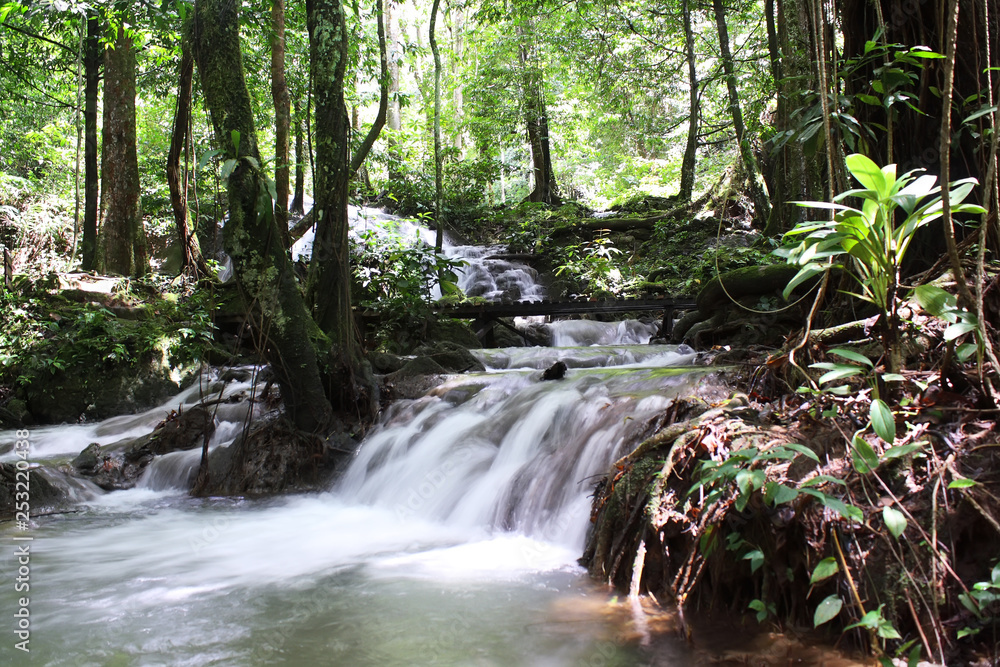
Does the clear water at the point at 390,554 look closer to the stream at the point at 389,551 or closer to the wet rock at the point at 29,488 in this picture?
the stream at the point at 389,551

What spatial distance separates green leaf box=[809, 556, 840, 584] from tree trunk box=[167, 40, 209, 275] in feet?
16.3

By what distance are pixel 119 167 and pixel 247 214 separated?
6906mm

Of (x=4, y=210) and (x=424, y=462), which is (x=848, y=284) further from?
(x=4, y=210)

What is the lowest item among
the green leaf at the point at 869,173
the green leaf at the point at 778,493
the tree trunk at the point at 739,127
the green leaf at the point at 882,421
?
the green leaf at the point at 778,493

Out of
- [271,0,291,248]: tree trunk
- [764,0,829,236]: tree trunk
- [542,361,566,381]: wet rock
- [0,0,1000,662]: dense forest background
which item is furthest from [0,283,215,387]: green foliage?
[764,0,829,236]: tree trunk

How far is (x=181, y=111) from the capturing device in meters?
6.59

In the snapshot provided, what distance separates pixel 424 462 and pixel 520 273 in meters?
9.17

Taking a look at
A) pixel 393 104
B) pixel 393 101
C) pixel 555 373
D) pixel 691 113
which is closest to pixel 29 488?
pixel 555 373

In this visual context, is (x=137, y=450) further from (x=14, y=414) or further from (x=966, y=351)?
(x=966, y=351)


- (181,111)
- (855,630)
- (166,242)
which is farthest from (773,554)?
(166,242)

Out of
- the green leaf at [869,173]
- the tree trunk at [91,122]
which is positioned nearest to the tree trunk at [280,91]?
the tree trunk at [91,122]

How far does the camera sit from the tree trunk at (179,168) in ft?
20.8

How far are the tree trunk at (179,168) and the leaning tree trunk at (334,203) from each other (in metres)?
1.15

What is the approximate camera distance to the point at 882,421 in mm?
2393
